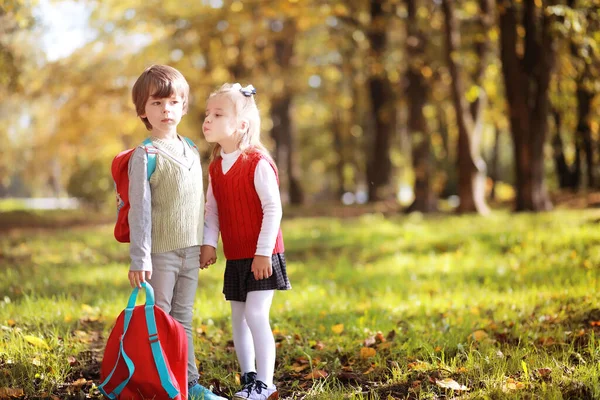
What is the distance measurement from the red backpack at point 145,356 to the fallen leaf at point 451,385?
145 centimetres

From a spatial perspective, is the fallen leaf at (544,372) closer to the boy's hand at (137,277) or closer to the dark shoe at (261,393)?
the dark shoe at (261,393)

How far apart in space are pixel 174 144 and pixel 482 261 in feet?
18.3

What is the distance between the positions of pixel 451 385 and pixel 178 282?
1.67 metres

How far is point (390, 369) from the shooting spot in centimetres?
433

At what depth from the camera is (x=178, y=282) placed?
3803 millimetres

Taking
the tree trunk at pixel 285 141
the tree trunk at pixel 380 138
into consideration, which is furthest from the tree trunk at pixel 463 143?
the tree trunk at pixel 285 141

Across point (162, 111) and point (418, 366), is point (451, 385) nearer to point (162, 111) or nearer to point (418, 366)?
point (418, 366)

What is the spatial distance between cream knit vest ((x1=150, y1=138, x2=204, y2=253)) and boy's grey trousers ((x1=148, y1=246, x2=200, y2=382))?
0.07 meters

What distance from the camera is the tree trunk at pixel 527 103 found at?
13.6 m

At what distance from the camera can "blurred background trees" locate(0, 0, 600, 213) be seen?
13797 millimetres

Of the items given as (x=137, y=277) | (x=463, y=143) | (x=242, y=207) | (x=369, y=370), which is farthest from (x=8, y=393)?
(x=463, y=143)

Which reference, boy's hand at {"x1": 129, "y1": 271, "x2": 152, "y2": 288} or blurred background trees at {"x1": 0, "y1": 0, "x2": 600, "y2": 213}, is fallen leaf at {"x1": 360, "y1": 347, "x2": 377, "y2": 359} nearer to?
boy's hand at {"x1": 129, "y1": 271, "x2": 152, "y2": 288}

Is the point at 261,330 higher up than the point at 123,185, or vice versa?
the point at 123,185

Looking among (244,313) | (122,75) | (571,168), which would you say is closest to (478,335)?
(244,313)
